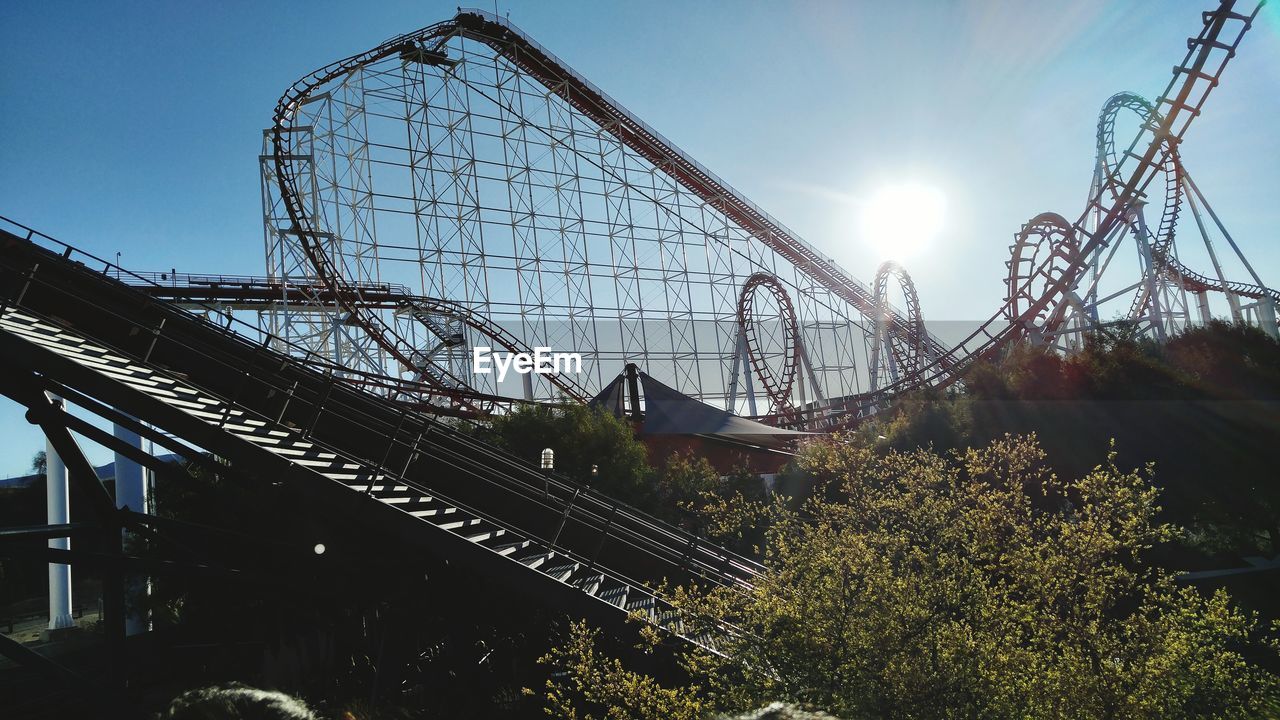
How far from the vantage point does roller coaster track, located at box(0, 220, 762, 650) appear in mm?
4672

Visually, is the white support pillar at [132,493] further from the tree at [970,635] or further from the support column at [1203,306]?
the support column at [1203,306]

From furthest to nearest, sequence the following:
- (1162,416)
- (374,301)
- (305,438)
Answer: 1. (374,301)
2. (1162,416)
3. (305,438)

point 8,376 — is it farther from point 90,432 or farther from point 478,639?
point 478,639

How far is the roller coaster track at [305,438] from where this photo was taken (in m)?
4.67

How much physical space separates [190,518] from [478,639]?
536cm

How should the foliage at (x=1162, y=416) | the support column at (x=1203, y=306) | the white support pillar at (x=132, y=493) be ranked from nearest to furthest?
the foliage at (x=1162, y=416) < the white support pillar at (x=132, y=493) < the support column at (x=1203, y=306)

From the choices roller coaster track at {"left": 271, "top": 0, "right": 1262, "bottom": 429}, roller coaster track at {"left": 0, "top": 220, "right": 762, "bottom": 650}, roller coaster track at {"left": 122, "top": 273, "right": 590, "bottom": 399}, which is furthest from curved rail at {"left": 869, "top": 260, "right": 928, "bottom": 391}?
roller coaster track at {"left": 0, "top": 220, "right": 762, "bottom": 650}

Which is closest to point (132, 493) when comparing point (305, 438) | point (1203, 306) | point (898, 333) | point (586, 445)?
point (586, 445)

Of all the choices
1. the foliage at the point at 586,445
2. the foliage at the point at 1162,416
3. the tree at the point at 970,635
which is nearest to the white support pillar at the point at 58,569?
the foliage at the point at 586,445

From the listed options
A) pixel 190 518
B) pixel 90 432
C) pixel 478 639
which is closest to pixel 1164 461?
pixel 478 639

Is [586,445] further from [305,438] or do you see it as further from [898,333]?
[898,333]

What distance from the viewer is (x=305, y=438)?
5234 millimetres

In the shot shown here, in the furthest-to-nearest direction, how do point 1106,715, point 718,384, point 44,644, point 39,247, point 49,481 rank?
point 718,384, point 44,644, point 49,481, point 39,247, point 1106,715

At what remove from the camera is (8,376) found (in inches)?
198
